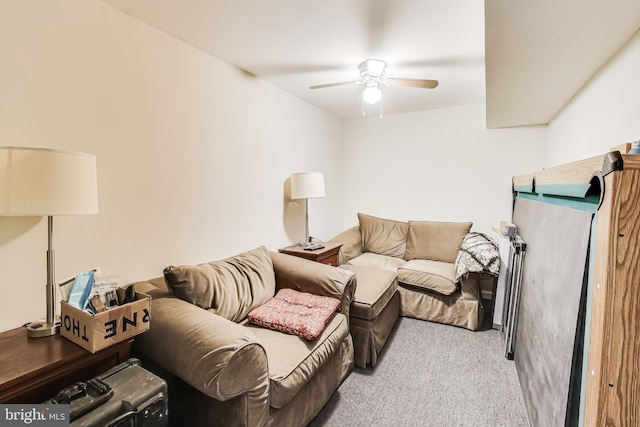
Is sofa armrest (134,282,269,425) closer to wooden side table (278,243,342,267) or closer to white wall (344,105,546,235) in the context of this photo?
wooden side table (278,243,342,267)

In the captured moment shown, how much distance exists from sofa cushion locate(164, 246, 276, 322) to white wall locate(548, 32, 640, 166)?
7.49 feet

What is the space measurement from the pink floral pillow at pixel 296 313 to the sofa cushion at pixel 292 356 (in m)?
0.04

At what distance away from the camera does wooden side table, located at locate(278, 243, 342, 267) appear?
2.87 meters

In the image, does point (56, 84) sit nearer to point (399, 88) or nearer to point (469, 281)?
point (399, 88)

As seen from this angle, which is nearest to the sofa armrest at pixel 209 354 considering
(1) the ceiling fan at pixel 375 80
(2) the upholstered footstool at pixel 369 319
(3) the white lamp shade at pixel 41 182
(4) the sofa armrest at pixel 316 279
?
(3) the white lamp shade at pixel 41 182

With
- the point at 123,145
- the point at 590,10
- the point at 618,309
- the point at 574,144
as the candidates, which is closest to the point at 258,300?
the point at 123,145

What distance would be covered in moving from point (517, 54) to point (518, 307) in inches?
66.2

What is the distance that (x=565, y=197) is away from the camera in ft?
4.75

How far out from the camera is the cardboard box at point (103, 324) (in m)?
1.16

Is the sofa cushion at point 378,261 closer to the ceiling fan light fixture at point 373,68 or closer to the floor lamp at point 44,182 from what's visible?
the ceiling fan light fixture at point 373,68

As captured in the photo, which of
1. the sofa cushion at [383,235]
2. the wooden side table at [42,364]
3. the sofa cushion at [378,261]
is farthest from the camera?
the sofa cushion at [383,235]

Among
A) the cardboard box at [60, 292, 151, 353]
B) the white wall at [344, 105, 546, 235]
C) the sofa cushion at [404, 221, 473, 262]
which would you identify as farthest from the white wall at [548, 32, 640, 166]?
the cardboard box at [60, 292, 151, 353]

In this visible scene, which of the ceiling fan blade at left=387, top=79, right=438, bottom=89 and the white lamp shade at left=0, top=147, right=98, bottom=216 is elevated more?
the ceiling fan blade at left=387, top=79, right=438, bottom=89

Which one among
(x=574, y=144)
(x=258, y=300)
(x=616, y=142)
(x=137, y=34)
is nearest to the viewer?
(x=616, y=142)
